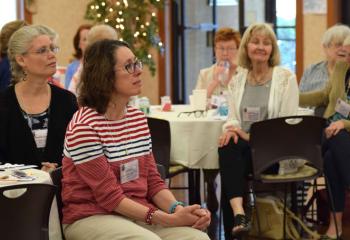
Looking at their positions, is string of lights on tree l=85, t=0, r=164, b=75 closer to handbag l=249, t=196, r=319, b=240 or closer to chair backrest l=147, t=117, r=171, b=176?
chair backrest l=147, t=117, r=171, b=176

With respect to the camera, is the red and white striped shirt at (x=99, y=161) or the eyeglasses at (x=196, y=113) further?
the eyeglasses at (x=196, y=113)

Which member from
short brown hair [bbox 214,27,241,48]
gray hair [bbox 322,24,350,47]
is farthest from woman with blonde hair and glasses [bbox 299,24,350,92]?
short brown hair [bbox 214,27,241,48]

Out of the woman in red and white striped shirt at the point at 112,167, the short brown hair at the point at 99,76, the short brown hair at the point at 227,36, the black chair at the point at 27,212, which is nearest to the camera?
the black chair at the point at 27,212

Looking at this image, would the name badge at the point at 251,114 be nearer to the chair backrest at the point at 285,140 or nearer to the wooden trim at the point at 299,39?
the chair backrest at the point at 285,140

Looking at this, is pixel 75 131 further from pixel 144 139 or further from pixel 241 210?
pixel 241 210

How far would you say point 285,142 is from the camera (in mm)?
4570

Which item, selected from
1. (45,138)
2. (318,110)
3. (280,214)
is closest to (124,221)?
(45,138)

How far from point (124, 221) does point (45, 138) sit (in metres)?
1.02

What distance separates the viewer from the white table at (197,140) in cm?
509

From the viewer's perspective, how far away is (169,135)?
186 inches

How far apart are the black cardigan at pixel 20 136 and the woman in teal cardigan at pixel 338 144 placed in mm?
2026

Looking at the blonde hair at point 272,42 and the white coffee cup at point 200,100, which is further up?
the blonde hair at point 272,42

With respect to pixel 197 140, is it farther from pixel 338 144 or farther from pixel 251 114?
pixel 338 144

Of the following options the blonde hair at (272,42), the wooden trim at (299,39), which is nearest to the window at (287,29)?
the wooden trim at (299,39)
